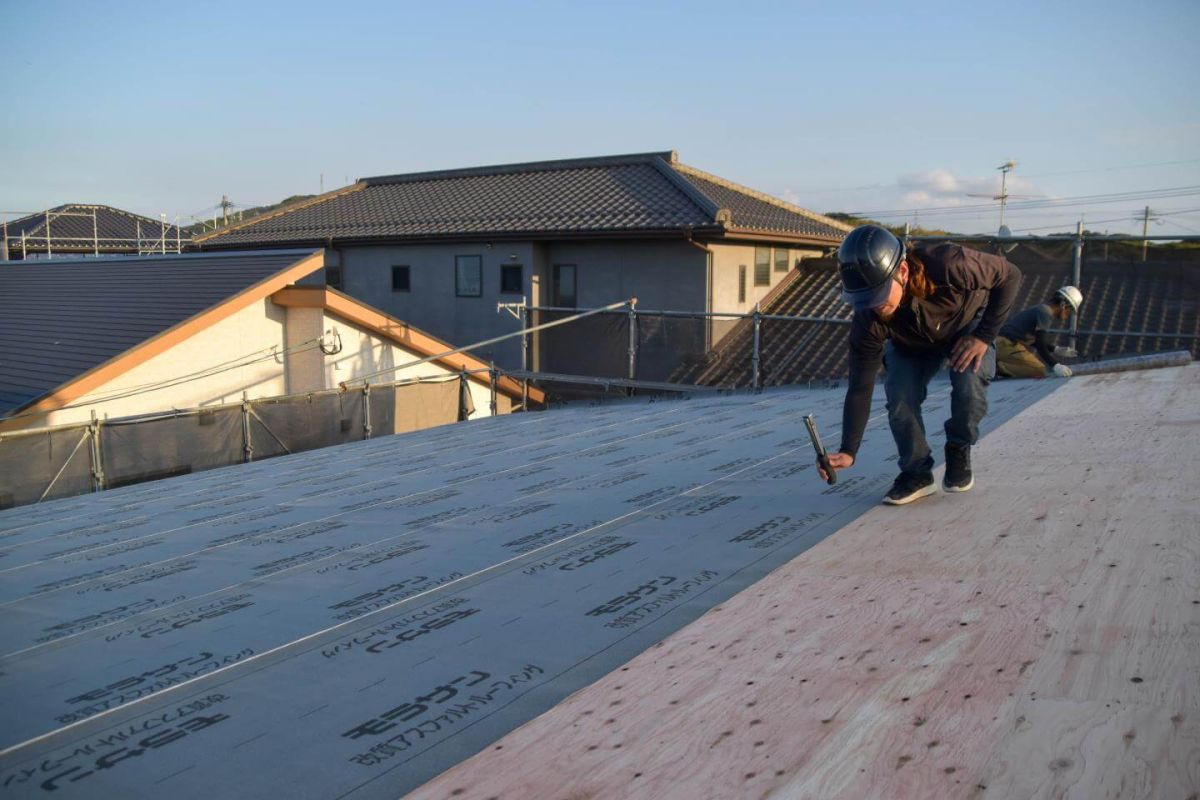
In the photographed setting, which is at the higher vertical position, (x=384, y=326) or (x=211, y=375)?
(x=384, y=326)

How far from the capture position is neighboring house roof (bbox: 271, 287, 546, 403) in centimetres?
1447

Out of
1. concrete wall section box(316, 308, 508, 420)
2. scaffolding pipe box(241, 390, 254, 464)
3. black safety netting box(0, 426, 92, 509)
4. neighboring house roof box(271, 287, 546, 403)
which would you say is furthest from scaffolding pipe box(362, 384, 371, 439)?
black safety netting box(0, 426, 92, 509)

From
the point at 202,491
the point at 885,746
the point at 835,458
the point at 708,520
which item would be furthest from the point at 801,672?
the point at 202,491

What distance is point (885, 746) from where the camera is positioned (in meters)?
1.92

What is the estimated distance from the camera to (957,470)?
4.09 m

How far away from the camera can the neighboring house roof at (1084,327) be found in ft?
41.5

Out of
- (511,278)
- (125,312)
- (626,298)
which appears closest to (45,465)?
(125,312)

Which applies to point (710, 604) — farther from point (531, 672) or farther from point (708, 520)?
point (708, 520)

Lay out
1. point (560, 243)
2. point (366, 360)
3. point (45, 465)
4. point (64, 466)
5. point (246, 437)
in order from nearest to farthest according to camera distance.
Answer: point (45, 465) < point (64, 466) < point (246, 437) < point (366, 360) < point (560, 243)

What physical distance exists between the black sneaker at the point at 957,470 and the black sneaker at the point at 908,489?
0.34ft

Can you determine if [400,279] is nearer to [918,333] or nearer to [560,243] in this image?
[560,243]

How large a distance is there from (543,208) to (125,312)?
29.0 feet

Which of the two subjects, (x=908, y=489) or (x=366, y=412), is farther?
(x=366, y=412)

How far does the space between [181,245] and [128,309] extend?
15903 mm
